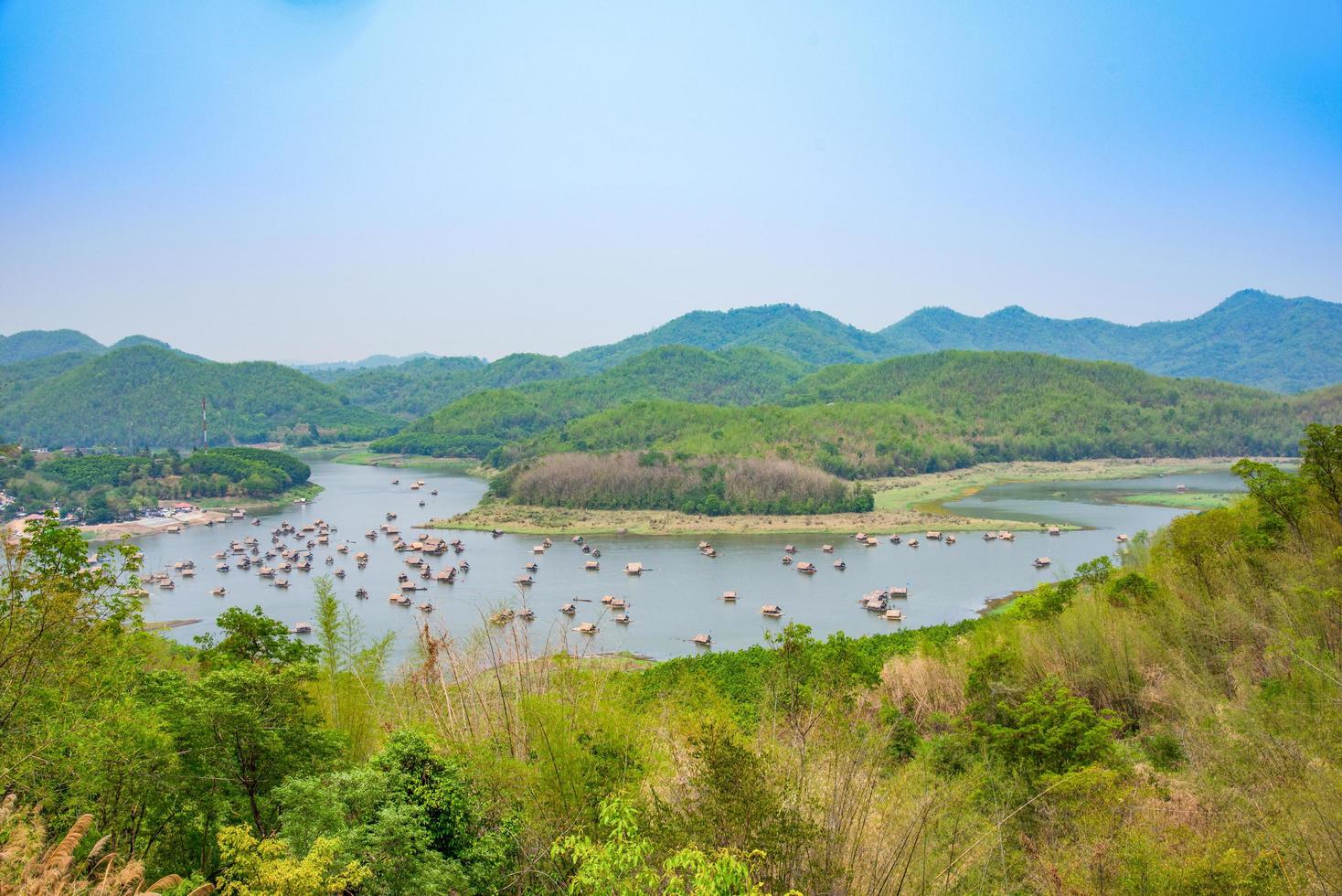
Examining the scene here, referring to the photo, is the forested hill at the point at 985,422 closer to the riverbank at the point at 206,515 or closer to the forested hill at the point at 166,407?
the riverbank at the point at 206,515

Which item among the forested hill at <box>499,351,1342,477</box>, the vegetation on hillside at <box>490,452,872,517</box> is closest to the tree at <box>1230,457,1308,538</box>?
the vegetation on hillside at <box>490,452,872,517</box>

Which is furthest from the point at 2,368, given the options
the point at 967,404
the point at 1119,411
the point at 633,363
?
the point at 1119,411

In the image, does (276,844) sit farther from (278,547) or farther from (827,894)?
(278,547)

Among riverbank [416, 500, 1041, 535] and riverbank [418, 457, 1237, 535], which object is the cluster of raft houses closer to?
riverbank [416, 500, 1041, 535]

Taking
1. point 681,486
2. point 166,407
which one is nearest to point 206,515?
point 681,486

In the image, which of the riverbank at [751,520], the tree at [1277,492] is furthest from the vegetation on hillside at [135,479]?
the tree at [1277,492]
